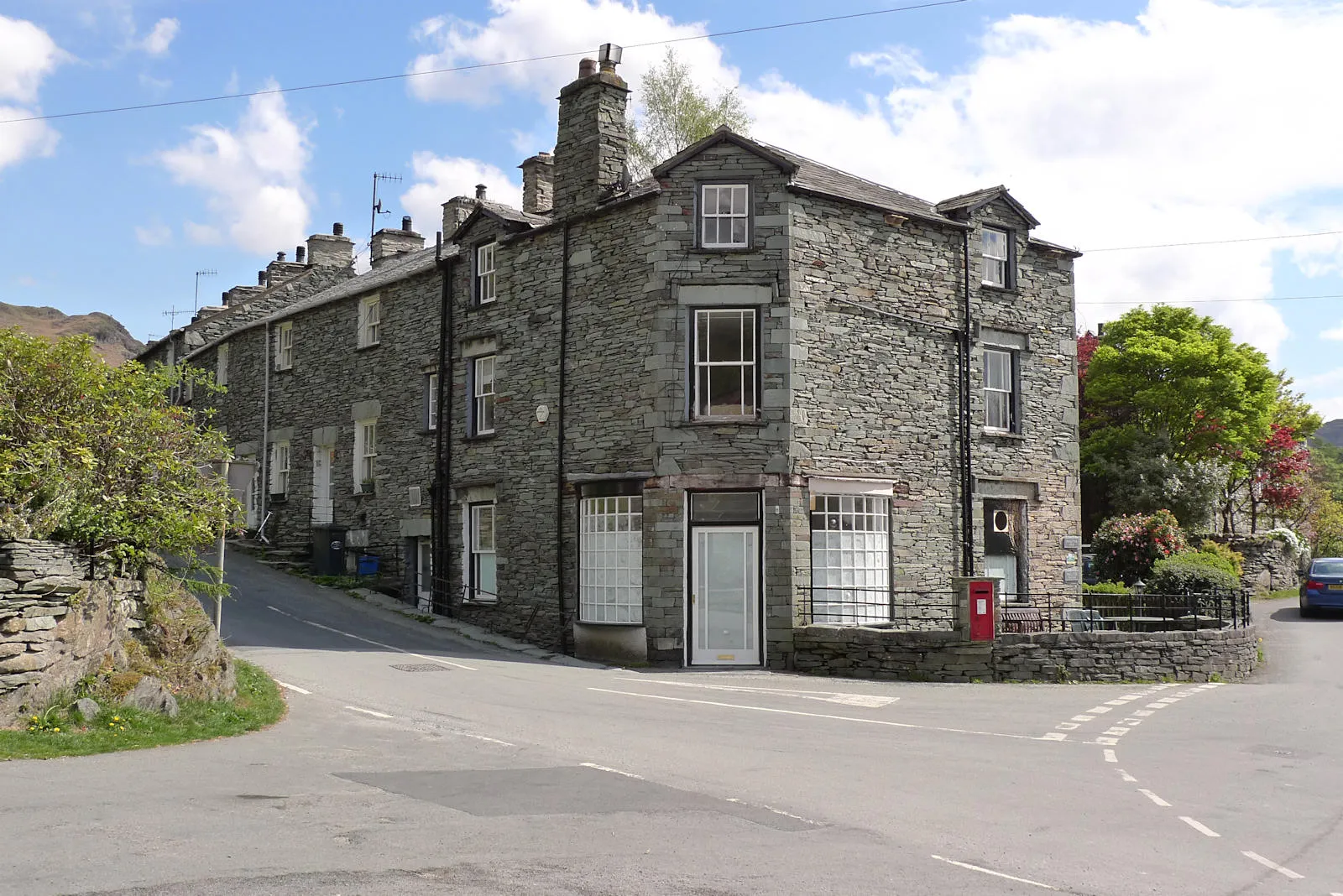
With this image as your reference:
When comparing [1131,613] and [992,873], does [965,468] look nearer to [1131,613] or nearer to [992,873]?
[1131,613]

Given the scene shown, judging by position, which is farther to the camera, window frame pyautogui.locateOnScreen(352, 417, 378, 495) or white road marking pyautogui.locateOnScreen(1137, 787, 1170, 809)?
window frame pyautogui.locateOnScreen(352, 417, 378, 495)

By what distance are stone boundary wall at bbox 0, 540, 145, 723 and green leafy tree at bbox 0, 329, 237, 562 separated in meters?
0.32

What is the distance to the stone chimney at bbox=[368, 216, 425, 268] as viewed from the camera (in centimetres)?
3662

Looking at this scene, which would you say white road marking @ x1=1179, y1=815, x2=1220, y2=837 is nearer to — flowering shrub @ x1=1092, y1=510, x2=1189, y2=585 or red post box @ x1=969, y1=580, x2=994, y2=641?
red post box @ x1=969, y1=580, x2=994, y2=641

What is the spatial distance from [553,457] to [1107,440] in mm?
24335

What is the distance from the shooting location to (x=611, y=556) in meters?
20.5

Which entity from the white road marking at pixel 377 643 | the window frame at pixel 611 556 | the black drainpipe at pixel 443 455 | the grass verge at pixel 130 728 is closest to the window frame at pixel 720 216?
the window frame at pixel 611 556

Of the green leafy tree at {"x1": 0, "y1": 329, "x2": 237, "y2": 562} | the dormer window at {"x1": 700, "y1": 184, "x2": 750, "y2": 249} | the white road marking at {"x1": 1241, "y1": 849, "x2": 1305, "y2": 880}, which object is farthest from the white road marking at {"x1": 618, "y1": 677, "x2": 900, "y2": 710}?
the dormer window at {"x1": 700, "y1": 184, "x2": 750, "y2": 249}

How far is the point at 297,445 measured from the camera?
31.5 m

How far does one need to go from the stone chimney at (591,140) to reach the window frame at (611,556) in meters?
5.74

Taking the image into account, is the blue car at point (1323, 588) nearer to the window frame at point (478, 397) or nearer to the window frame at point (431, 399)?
the window frame at point (478, 397)

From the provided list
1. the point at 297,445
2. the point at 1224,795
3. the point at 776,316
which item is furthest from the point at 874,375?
the point at 297,445

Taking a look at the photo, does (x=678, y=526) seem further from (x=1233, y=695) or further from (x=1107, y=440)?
(x=1107, y=440)

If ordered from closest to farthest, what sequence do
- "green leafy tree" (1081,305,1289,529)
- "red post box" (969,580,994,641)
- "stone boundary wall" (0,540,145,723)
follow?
"stone boundary wall" (0,540,145,723) < "red post box" (969,580,994,641) < "green leafy tree" (1081,305,1289,529)
